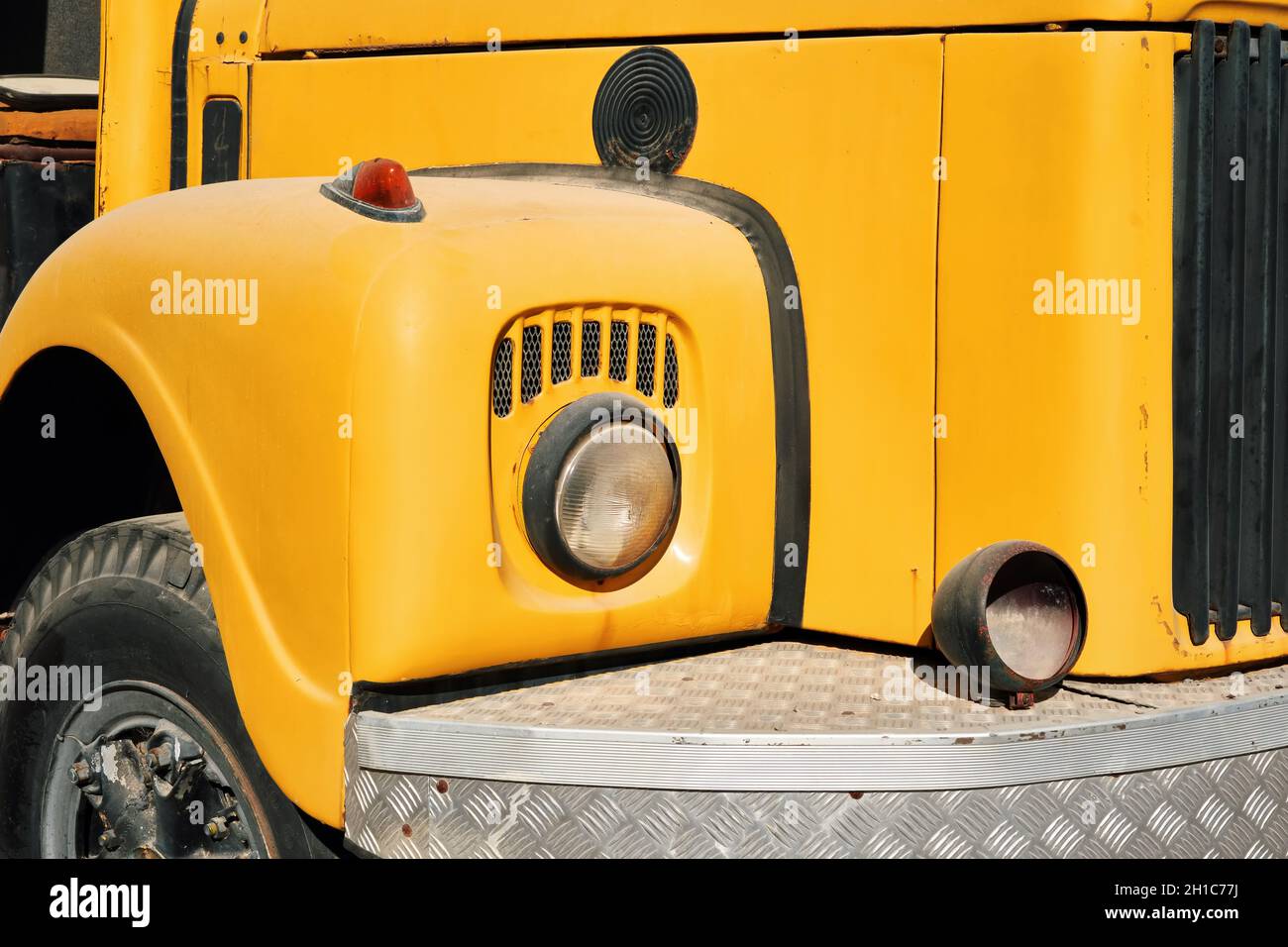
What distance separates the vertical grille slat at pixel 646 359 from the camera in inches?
103

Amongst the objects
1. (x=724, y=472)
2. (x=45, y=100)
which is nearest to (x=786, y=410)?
(x=724, y=472)

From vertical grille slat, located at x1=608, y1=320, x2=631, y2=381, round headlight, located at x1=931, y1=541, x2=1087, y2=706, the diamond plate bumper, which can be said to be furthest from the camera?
vertical grille slat, located at x1=608, y1=320, x2=631, y2=381

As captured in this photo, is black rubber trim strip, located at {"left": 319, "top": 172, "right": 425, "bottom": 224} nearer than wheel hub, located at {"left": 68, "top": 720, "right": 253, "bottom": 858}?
Yes

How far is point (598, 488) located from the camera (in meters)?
2.42

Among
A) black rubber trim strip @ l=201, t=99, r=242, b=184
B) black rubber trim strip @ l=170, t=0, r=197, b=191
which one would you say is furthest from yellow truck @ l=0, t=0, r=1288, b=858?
black rubber trim strip @ l=170, t=0, r=197, b=191

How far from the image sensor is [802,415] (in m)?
2.80

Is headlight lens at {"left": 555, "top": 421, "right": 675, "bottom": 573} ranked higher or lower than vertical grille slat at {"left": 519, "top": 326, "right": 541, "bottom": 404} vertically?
lower

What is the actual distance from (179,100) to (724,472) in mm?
1963

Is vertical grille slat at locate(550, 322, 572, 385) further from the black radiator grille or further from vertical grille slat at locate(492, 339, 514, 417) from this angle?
the black radiator grille

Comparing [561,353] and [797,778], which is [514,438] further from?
[797,778]

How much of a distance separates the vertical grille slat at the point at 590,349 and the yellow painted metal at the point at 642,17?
753mm

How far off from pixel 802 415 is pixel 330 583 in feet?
3.09

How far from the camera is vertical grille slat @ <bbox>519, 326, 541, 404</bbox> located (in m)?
2.48

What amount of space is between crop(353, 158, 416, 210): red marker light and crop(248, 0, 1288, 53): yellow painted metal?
2.41 ft
